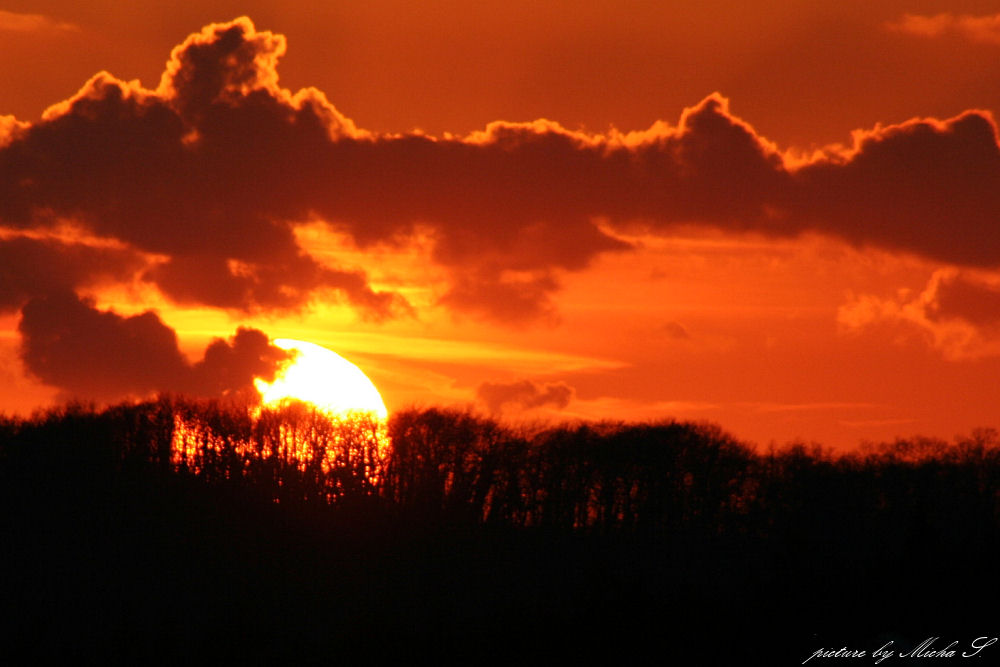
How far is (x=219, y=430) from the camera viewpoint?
5108 inches

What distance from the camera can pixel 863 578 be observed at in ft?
293

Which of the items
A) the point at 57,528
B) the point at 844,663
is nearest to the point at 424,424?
the point at 57,528

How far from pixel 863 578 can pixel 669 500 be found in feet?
100

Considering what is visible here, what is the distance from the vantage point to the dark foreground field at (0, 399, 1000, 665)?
72.5 m

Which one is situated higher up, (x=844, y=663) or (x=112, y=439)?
(x=112, y=439)

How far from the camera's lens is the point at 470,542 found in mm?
100312

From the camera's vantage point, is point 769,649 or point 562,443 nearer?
point 769,649

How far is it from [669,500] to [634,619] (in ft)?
136

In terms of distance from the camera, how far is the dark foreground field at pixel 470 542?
72.5m

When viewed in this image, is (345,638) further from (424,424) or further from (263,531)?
(424,424)

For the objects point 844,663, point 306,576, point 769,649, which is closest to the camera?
point 844,663

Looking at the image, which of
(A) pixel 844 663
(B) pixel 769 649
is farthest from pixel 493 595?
(A) pixel 844 663

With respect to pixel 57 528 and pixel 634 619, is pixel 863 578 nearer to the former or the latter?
pixel 634 619

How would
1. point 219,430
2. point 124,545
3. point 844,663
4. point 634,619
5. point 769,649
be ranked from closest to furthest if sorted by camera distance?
1. point 844,663
2. point 769,649
3. point 634,619
4. point 124,545
5. point 219,430
